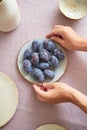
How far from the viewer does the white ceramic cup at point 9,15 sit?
803mm

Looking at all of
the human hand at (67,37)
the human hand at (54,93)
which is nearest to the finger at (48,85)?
the human hand at (54,93)

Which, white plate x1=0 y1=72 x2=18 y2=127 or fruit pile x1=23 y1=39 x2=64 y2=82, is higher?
fruit pile x1=23 y1=39 x2=64 y2=82

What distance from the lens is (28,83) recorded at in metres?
0.84

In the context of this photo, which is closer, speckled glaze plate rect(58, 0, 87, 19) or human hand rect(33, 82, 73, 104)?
human hand rect(33, 82, 73, 104)

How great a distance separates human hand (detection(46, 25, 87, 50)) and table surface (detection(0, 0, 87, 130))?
32mm

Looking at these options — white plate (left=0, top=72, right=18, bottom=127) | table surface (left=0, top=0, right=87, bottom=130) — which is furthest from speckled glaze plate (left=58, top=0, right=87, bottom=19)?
white plate (left=0, top=72, right=18, bottom=127)

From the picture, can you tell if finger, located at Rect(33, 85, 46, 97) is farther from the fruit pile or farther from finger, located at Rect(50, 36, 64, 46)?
finger, located at Rect(50, 36, 64, 46)

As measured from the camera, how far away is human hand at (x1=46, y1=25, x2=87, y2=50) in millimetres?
829

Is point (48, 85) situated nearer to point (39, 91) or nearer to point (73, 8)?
point (39, 91)

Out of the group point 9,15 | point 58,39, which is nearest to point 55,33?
point 58,39

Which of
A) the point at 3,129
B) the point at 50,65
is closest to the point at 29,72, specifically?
the point at 50,65

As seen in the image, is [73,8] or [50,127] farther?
[73,8]

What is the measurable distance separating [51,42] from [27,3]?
153 mm

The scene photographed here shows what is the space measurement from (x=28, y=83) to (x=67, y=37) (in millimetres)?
162
